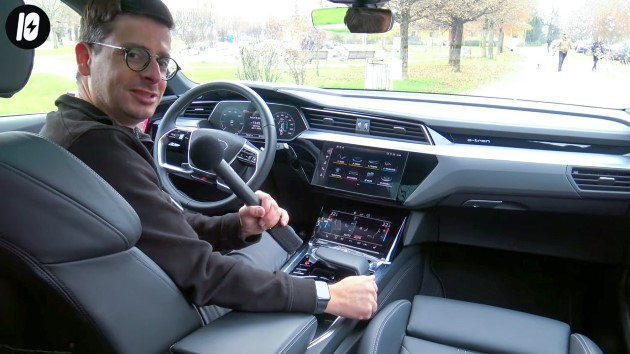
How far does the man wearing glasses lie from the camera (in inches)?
54.4

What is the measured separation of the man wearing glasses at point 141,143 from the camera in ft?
4.53

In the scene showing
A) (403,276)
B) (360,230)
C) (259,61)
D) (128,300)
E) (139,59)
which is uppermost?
(139,59)

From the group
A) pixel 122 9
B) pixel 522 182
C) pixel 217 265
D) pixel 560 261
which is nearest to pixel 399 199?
pixel 522 182

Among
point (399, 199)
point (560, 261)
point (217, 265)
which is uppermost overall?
point (217, 265)

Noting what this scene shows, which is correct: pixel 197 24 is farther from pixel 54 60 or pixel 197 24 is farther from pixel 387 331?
pixel 387 331

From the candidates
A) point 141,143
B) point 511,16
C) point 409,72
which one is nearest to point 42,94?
point 141,143

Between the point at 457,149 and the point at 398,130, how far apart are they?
1.04 ft

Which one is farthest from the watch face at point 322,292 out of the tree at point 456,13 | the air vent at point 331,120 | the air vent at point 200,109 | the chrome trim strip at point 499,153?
the air vent at point 200,109

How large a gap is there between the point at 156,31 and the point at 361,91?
6.65 ft

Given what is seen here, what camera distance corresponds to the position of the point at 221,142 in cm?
252

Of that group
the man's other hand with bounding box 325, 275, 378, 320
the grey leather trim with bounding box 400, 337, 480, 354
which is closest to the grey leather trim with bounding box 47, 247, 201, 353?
the man's other hand with bounding box 325, 275, 378, 320

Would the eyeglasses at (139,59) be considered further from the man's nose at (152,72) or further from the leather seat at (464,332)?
the leather seat at (464,332)

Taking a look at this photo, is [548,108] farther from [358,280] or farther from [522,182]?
[358,280]

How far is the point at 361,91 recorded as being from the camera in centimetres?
348
